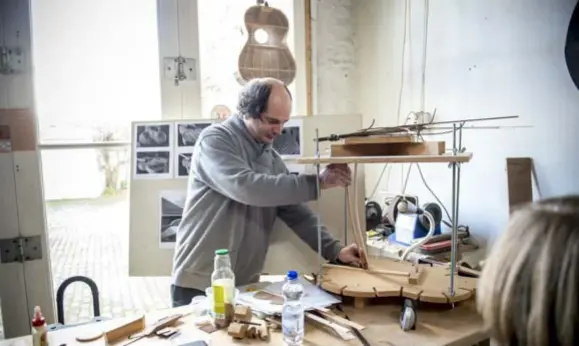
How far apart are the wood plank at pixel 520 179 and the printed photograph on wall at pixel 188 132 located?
1.47 metres

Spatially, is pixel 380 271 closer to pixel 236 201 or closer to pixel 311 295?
pixel 311 295

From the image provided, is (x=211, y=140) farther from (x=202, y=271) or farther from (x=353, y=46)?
(x=353, y=46)

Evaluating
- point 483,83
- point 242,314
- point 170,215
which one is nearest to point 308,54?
point 483,83

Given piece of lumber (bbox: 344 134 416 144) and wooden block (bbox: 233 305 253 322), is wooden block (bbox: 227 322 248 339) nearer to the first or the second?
wooden block (bbox: 233 305 253 322)

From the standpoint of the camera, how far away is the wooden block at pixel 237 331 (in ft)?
3.76

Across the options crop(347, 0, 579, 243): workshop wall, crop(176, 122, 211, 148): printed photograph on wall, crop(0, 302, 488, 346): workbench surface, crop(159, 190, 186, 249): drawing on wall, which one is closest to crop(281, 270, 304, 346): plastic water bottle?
crop(0, 302, 488, 346): workbench surface

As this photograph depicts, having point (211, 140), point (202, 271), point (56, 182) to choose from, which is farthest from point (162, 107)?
point (202, 271)

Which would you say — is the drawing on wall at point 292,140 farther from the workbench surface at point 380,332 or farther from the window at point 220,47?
the workbench surface at point 380,332

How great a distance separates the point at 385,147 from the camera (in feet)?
4.55

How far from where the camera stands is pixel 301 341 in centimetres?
113

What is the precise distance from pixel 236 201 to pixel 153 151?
0.75 m

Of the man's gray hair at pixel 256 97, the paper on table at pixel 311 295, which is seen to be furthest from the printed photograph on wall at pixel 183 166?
the paper on table at pixel 311 295

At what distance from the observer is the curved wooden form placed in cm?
131

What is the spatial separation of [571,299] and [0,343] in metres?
1.30
